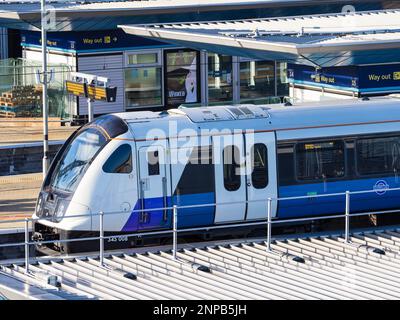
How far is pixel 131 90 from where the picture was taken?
4097 cm

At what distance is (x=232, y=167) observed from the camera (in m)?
23.8

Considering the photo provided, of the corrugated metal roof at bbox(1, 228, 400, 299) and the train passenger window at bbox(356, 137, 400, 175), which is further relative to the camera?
the train passenger window at bbox(356, 137, 400, 175)

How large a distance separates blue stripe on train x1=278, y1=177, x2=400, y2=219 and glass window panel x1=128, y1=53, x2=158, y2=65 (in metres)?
17.1

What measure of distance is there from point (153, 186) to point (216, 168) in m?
1.25

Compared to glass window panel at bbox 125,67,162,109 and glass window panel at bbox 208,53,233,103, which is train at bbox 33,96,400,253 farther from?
glass window panel at bbox 208,53,233,103

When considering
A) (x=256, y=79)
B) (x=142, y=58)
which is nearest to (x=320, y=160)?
(x=142, y=58)

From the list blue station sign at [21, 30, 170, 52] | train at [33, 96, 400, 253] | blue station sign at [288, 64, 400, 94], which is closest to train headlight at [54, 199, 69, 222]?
train at [33, 96, 400, 253]

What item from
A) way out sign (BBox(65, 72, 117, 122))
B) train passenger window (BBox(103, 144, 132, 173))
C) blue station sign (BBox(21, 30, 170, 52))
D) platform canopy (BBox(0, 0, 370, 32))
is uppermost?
platform canopy (BBox(0, 0, 370, 32))

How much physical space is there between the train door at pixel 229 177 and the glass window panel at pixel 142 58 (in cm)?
1735

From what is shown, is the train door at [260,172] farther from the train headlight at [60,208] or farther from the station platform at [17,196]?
the station platform at [17,196]

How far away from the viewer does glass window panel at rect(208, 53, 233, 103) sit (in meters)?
42.6

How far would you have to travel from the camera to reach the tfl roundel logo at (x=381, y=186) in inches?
979

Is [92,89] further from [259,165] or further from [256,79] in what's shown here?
[256,79]
